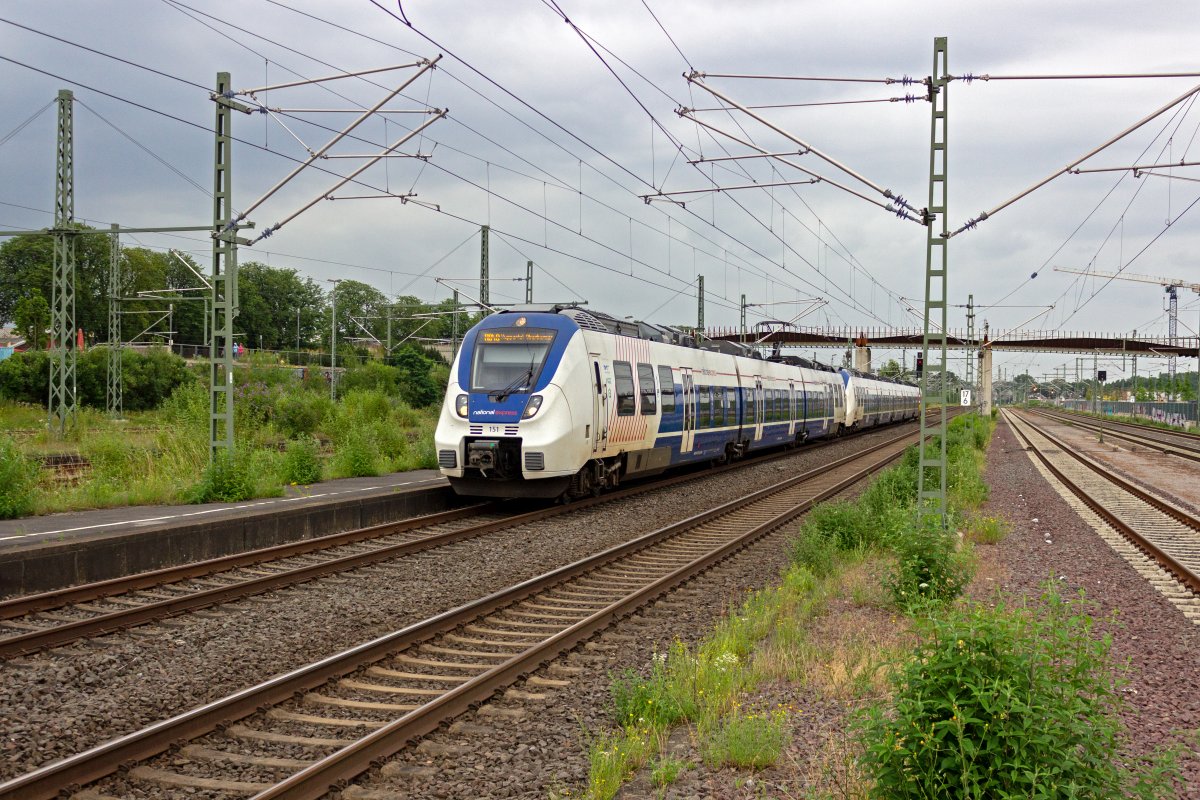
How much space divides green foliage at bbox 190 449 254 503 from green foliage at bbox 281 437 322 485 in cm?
269

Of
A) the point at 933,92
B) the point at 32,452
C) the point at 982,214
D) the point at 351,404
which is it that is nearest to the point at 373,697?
the point at 933,92

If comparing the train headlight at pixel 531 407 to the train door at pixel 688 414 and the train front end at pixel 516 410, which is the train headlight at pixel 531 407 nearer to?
the train front end at pixel 516 410

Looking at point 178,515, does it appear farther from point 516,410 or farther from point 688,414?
point 688,414

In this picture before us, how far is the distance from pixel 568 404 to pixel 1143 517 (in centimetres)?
1043

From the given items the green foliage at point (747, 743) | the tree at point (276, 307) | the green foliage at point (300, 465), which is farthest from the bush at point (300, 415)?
the tree at point (276, 307)

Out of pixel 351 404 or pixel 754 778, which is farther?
pixel 351 404

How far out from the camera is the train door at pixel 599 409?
57.2 feet

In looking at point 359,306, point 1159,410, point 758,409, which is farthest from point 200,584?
point 359,306

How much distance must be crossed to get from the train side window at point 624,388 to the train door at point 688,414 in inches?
136

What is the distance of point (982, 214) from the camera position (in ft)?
43.8

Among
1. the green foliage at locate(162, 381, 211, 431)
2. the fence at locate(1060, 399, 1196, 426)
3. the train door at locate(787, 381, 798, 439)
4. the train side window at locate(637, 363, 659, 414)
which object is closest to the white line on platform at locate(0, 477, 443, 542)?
the green foliage at locate(162, 381, 211, 431)

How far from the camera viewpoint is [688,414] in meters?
22.8

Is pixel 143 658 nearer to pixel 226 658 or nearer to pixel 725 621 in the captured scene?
pixel 226 658

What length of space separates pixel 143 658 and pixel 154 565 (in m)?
4.47
